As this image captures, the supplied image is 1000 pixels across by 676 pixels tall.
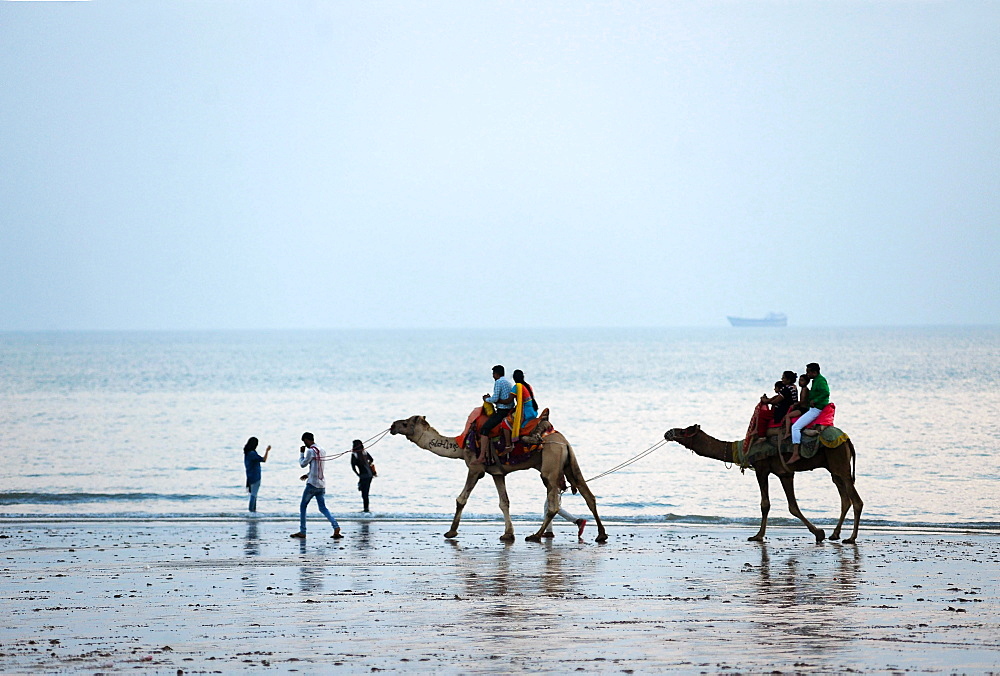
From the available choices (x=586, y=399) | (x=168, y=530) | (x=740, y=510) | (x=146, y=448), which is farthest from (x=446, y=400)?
(x=168, y=530)

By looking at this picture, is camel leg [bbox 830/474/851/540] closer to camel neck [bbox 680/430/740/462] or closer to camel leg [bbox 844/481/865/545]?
camel leg [bbox 844/481/865/545]

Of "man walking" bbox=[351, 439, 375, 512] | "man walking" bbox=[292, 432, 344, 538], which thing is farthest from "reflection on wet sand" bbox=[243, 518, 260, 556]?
"man walking" bbox=[351, 439, 375, 512]

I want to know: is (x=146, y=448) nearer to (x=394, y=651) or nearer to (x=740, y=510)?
(x=740, y=510)

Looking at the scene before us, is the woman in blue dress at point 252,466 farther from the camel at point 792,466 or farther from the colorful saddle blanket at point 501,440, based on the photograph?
the camel at point 792,466

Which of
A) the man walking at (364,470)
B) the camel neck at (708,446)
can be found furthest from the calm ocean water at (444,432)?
the camel neck at (708,446)

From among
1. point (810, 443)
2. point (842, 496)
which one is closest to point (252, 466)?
point (810, 443)

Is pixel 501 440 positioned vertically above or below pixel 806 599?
above

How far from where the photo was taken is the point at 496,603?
14.0 metres

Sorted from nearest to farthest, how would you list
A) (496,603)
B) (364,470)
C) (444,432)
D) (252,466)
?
(496,603), (252,466), (364,470), (444,432)

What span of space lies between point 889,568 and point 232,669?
9.78 m

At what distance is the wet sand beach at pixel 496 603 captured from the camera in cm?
1116

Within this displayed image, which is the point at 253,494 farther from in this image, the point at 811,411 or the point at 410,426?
the point at 811,411

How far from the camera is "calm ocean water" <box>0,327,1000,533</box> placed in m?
30.0

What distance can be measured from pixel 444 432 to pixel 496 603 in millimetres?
43175
